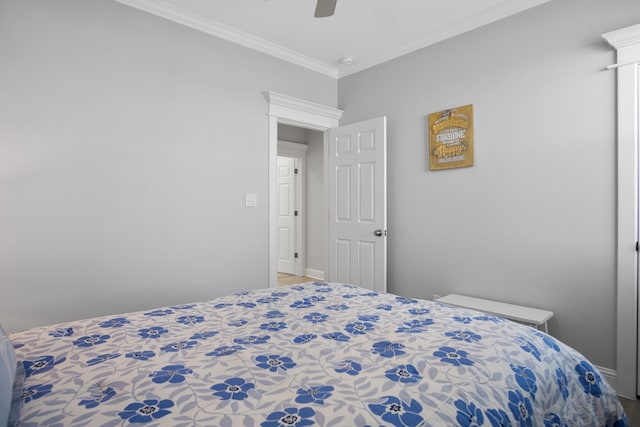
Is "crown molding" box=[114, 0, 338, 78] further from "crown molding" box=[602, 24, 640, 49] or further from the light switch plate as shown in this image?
"crown molding" box=[602, 24, 640, 49]

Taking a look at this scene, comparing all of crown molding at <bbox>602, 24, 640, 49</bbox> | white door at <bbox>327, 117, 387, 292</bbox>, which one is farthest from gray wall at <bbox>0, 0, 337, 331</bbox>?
crown molding at <bbox>602, 24, 640, 49</bbox>

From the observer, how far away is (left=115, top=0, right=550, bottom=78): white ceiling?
8.98ft

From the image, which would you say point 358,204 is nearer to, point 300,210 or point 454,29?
point 454,29

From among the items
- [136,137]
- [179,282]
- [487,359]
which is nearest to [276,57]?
[136,137]

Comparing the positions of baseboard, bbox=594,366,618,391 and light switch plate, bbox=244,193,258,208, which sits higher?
light switch plate, bbox=244,193,258,208

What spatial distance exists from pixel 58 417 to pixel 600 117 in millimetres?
3075

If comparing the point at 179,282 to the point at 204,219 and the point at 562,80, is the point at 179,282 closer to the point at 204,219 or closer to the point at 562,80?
the point at 204,219

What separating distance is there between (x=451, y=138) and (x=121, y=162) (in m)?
2.63

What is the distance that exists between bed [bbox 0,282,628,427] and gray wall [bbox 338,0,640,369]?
Answer: 53.1 inches

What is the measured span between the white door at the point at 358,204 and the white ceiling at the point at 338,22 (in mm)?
742

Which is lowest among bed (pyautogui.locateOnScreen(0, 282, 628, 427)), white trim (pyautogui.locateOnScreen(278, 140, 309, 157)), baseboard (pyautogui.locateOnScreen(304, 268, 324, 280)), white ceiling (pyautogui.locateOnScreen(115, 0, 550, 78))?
baseboard (pyautogui.locateOnScreen(304, 268, 324, 280))

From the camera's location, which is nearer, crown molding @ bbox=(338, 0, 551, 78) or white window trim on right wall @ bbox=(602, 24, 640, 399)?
white window trim on right wall @ bbox=(602, 24, 640, 399)

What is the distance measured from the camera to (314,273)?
5691 mm

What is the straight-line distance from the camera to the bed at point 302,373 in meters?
0.86
